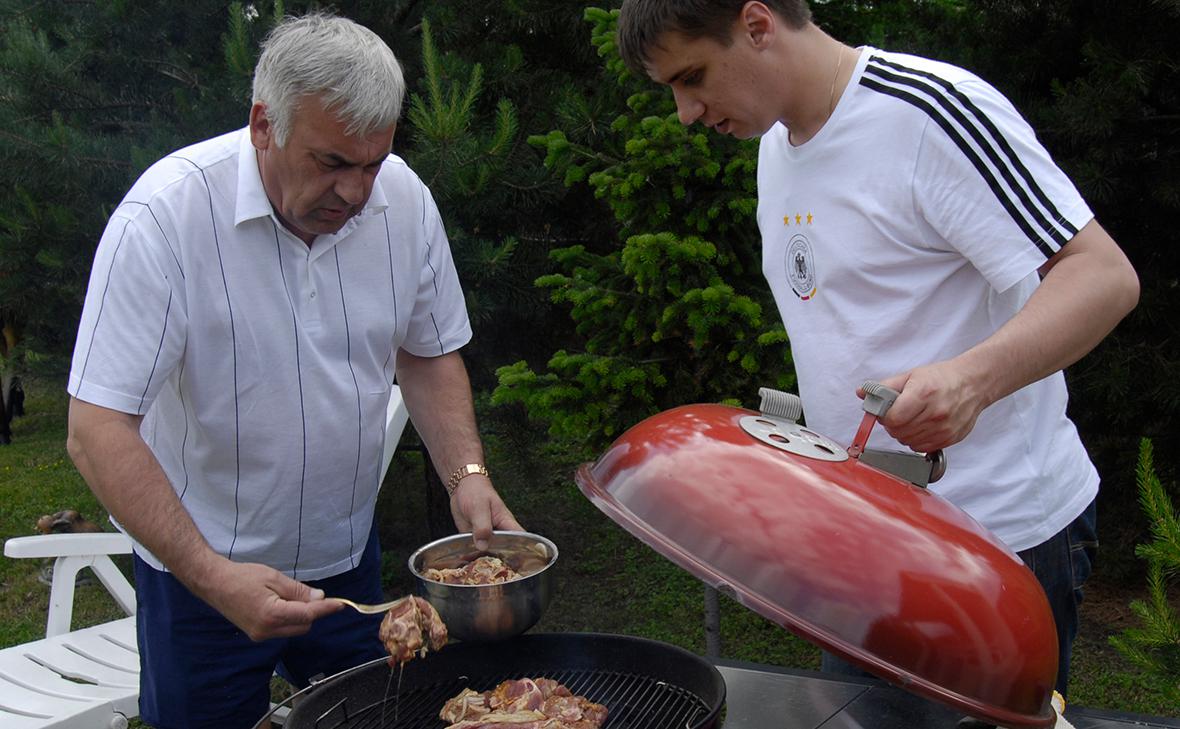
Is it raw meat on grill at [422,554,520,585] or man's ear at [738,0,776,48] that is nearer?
man's ear at [738,0,776,48]

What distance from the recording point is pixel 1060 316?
1617 millimetres

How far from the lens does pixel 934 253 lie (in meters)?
1.81

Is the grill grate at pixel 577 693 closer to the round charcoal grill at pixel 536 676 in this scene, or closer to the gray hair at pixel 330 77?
the round charcoal grill at pixel 536 676

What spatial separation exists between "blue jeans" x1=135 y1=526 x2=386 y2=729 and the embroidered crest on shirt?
1344 mm

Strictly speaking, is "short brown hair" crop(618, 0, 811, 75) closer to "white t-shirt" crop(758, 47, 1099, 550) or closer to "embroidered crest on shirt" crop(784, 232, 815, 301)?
"white t-shirt" crop(758, 47, 1099, 550)

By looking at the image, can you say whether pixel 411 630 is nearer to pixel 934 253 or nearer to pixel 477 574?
pixel 477 574

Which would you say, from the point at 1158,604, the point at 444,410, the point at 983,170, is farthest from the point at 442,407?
the point at 1158,604

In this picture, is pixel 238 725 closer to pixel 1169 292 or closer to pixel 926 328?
pixel 926 328

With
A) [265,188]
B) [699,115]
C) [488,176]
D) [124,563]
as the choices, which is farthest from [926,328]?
[124,563]

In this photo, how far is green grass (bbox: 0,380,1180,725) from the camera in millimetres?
4367

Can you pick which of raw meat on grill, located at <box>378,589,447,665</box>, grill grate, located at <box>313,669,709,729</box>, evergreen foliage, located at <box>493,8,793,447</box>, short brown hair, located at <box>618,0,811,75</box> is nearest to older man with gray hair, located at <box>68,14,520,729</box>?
raw meat on grill, located at <box>378,589,447,665</box>

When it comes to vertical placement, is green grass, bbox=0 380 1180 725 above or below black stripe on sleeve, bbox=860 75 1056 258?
below

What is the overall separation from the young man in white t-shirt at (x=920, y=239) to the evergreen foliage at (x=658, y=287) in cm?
159

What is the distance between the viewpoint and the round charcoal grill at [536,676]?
191 centimetres
